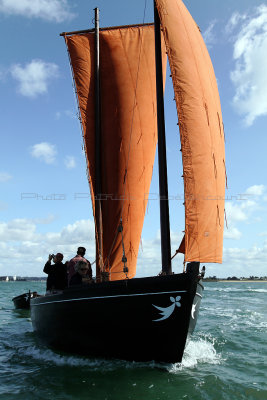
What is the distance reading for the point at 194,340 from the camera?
12586 millimetres

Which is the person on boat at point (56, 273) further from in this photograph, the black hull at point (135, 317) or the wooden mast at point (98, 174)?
the black hull at point (135, 317)

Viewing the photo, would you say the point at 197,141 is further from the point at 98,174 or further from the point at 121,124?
the point at 121,124

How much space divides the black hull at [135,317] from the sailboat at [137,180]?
0.02 m

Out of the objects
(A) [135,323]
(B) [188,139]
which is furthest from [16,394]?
(B) [188,139]

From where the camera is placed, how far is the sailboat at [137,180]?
25.9 feet

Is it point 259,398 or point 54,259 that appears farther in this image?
point 54,259

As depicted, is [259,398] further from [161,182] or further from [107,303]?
[161,182]

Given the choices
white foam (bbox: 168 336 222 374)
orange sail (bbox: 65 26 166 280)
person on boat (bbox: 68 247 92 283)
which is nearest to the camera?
white foam (bbox: 168 336 222 374)

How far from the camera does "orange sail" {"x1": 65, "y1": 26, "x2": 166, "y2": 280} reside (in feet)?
40.7

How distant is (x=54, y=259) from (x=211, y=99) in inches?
261

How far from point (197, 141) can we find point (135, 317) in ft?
14.9

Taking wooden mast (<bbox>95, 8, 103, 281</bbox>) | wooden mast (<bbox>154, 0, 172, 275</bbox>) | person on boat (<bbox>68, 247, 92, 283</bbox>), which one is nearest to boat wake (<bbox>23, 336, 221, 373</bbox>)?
person on boat (<bbox>68, 247, 92, 283</bbox>)

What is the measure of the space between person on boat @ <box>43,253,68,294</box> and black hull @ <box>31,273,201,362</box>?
254cm

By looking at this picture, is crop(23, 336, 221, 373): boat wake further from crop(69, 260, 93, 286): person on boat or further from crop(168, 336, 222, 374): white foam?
crop(69, 260, 93, 286): person on boat
